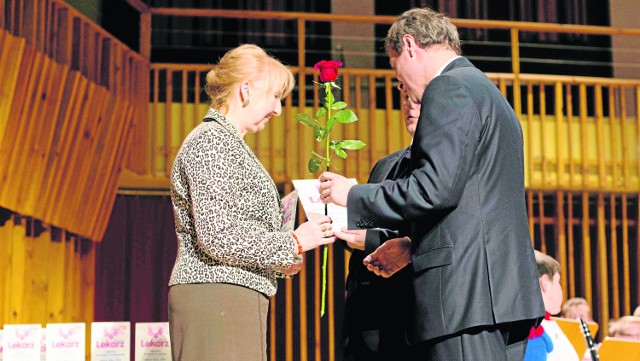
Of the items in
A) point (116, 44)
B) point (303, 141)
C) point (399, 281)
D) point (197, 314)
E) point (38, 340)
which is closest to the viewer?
point (197, 314)

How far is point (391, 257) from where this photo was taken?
236 cm

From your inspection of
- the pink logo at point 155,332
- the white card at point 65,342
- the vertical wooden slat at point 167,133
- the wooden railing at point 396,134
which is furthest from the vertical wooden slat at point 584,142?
the white card at point 65,342

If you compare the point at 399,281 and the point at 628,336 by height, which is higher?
the point at 399,281

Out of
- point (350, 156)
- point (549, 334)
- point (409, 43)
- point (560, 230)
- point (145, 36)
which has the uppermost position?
point (145, 36)

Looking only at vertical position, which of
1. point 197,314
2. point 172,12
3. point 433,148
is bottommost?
point 197,314

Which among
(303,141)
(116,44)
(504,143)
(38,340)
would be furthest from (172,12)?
(504,143)

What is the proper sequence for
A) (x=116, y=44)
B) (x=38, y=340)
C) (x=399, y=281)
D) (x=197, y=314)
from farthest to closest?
(x=116, y=44)
(x=38, y=340)
(x=399, y=281)
(x=197, y=314)

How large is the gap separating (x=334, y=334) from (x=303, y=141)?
154 cm

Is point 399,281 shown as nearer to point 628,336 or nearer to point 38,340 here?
point 38,340

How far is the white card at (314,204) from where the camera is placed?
263cm

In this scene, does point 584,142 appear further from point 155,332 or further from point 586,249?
point 155,332

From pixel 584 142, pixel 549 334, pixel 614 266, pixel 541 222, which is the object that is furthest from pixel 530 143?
pixel 549 334

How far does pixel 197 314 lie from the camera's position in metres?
2.25

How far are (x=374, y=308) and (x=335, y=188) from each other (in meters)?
0.58
